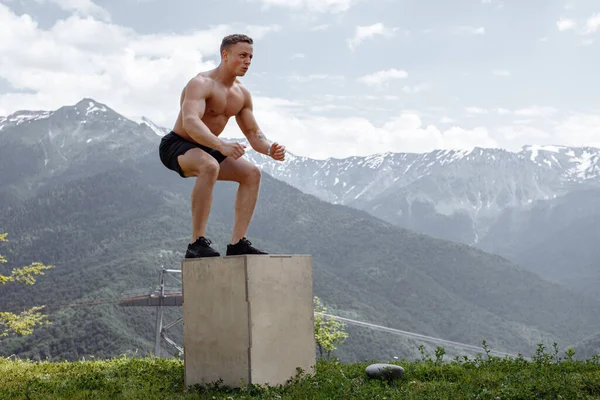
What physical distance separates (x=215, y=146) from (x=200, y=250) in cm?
123

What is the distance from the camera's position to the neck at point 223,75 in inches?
309

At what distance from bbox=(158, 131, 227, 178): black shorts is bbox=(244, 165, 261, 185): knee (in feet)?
1.15

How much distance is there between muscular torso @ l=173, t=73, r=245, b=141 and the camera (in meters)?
7.83

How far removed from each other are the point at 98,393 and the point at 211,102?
3546mm

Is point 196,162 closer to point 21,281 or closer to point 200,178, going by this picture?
point 200,178

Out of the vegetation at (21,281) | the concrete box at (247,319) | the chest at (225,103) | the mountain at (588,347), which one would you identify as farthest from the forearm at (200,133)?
the mountain at (588,347)

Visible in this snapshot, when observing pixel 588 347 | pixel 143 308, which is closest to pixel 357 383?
pixel 143 308

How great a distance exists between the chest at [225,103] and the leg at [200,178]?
61 cm

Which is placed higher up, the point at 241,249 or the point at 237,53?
the point at 237,53

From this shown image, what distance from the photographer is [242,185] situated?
8000 mm

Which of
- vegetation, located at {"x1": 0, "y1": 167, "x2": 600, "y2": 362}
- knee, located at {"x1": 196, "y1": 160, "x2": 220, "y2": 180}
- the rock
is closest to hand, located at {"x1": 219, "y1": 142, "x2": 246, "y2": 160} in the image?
knee, located at {"x1": 196, "y1": 160, "x2": 220, "y2": 180}

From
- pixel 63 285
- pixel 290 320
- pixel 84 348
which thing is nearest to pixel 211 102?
pixel 290 320

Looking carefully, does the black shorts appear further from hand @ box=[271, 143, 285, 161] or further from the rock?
the rock

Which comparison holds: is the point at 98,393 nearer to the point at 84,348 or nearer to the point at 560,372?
the point at 560,372
